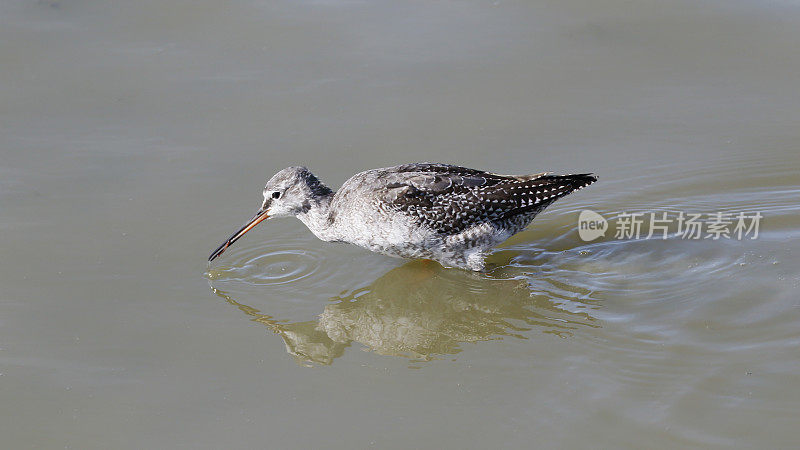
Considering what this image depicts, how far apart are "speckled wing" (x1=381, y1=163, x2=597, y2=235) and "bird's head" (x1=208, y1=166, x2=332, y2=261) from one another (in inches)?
28.5

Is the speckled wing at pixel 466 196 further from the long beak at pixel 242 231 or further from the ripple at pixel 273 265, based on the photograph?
the long beak at pixel 242 231

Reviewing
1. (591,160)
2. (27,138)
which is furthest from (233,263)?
(591,160)

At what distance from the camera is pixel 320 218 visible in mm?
8312

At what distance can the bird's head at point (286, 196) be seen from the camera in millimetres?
8297

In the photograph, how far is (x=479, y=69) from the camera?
34.2ft

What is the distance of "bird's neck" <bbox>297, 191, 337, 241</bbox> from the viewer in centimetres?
827

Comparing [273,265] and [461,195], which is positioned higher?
[461,195]

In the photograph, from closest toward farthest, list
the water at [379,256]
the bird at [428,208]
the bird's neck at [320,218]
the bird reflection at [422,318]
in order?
the water at [379,256] → the bird reflection at [422,318] → the bird at [428,208] → the bird's neck at [320,218]

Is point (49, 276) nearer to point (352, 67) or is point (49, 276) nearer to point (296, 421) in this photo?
point (296, 421)

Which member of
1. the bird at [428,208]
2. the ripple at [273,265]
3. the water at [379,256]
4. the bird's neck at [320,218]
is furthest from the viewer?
the bird's neck at [320,218]

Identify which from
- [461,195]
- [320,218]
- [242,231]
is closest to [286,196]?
[320,218]

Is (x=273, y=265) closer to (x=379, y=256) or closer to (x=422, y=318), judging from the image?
(x=379, y=256)

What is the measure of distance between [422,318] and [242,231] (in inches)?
72.0

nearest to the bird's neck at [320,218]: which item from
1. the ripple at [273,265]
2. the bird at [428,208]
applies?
the bird at [428,208]
